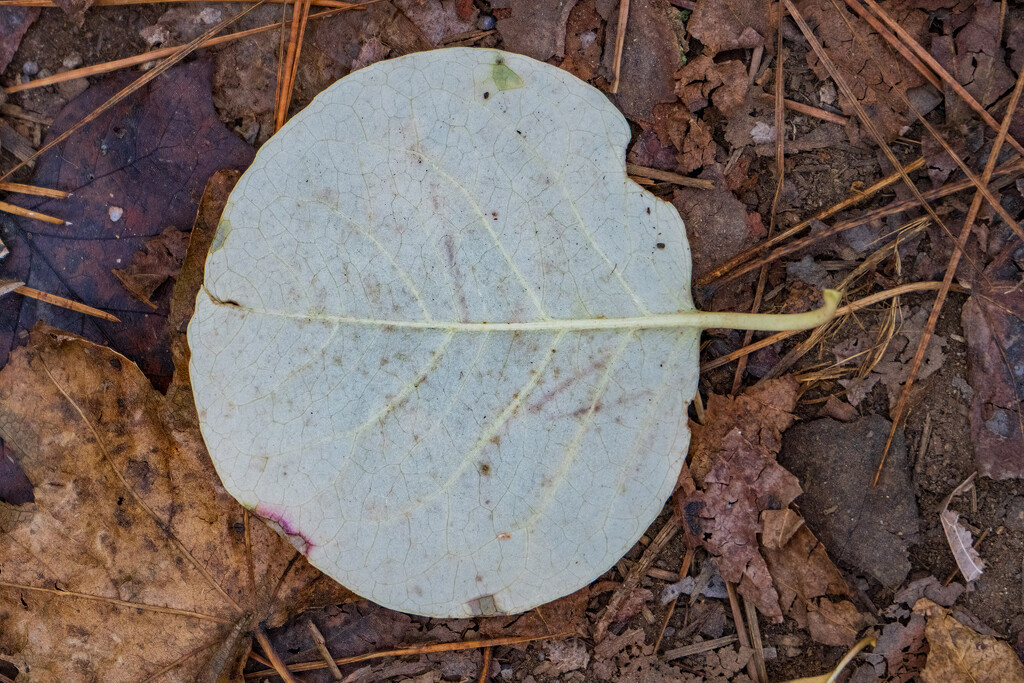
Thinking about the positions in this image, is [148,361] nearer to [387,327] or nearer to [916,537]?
[387,327]

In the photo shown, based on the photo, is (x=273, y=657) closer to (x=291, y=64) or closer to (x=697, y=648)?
(x=697, y=648)

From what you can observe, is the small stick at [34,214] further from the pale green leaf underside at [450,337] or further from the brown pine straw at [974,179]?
the brown pine straw at [974,179]

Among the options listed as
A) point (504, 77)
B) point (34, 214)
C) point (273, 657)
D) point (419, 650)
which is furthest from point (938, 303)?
point (34, 214)

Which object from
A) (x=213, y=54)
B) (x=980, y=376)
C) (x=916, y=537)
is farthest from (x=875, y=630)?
(x=213, y=54)

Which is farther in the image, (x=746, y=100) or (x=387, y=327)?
(x=746, y=100)

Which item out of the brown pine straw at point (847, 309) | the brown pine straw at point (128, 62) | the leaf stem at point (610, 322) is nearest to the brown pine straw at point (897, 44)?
the brown pine straw at point (847, 309)

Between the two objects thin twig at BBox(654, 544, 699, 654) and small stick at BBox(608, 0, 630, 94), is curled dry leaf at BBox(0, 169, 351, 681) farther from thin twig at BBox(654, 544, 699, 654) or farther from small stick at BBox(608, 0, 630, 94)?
small stick at BBox(608, 0, 630, 94)
